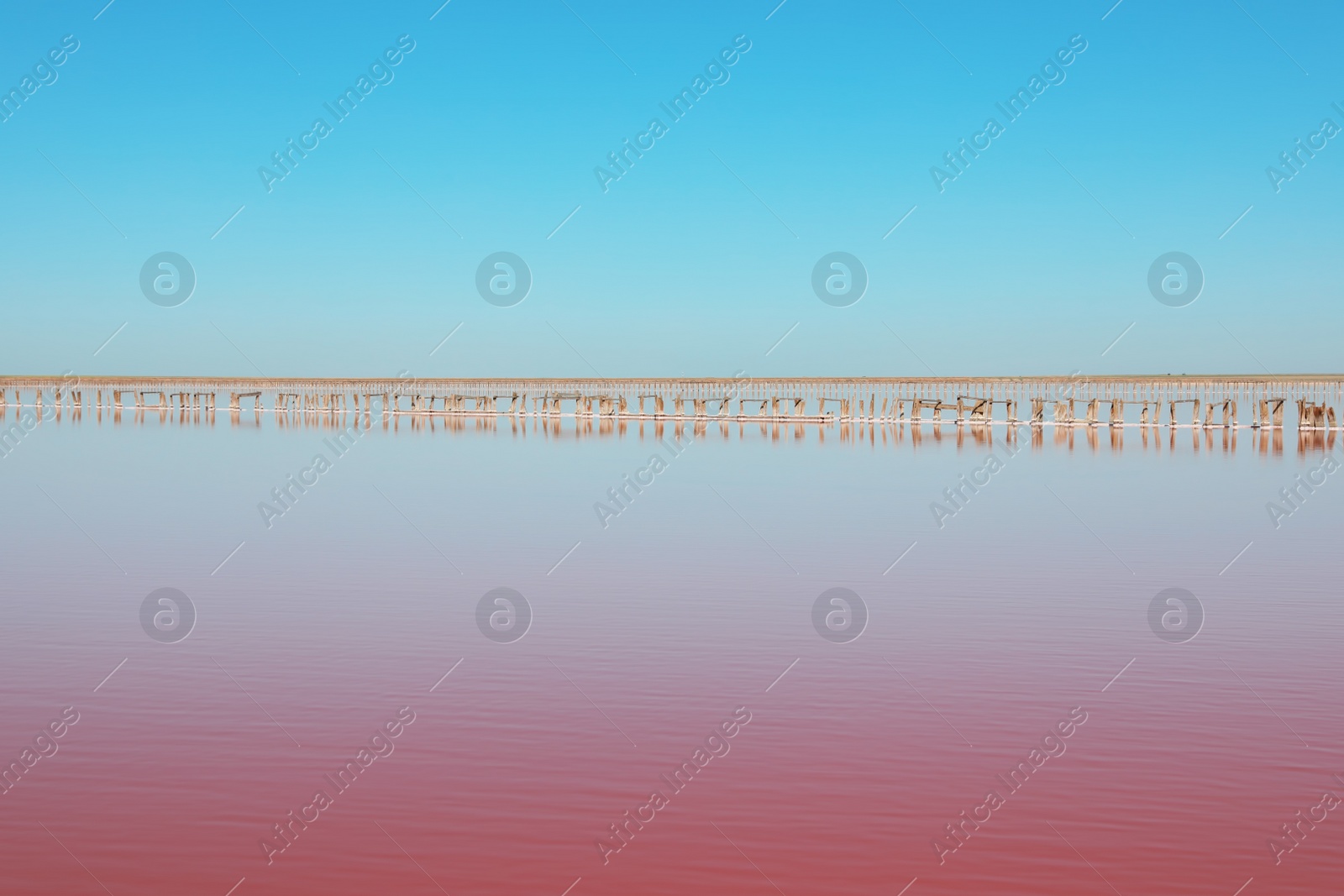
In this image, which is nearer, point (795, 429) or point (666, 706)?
point (666, 706)

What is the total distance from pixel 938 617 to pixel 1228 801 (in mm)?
4460

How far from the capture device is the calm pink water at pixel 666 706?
5.30 m

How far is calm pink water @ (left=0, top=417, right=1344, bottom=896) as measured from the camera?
530 centimetres

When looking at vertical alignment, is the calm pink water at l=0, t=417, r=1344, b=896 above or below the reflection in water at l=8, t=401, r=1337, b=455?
below

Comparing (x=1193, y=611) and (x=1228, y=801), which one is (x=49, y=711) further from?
(x=1193, y=611)

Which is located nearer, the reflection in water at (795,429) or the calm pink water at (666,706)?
the calm pink water at (666,706)

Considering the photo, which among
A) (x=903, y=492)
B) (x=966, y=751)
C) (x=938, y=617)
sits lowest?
(x=966, y=751)

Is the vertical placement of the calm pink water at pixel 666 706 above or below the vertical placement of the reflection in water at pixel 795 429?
below

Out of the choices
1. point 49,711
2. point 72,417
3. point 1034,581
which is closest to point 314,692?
point 49,711

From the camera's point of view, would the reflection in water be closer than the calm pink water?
No

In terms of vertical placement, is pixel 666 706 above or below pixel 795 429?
below

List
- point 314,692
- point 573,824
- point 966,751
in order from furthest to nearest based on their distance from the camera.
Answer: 1. point 314,692
2. point 966,751
3. point 573,824

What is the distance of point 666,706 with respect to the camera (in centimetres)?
751

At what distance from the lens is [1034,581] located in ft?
39.7
